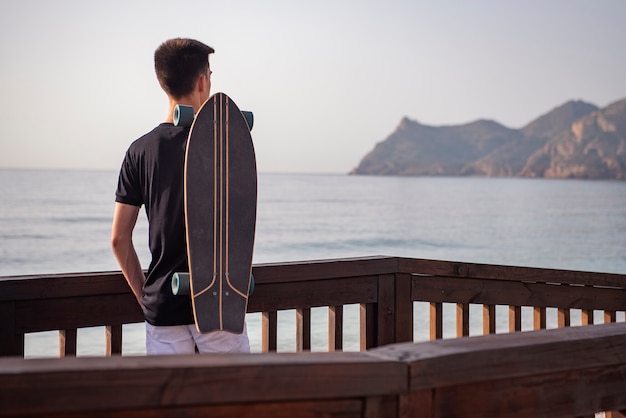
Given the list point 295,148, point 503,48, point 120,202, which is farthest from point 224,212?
point 503,48

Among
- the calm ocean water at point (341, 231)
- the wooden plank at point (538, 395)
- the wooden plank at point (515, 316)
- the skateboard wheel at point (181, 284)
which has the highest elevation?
the skateboard wheel at point (181, 284)

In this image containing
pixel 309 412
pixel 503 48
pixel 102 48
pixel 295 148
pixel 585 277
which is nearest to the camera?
pixel 309 412

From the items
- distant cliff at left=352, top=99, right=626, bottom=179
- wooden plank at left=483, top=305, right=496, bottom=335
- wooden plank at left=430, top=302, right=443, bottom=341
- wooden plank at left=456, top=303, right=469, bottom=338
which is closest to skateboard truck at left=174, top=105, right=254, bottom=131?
wooden plank at left=430, top=302, right=443, bottom=341

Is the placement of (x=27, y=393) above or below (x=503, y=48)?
below

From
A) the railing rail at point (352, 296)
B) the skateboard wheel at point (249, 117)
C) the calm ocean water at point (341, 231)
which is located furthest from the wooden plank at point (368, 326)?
the calm ocean water at point (341, 231)

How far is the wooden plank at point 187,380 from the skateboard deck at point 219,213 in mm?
954

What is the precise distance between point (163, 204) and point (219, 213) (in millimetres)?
155

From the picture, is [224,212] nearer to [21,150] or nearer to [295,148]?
[21,150]

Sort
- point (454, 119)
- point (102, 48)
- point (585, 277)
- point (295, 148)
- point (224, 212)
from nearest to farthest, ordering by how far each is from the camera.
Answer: point (224, 212), point (585, 277), point (102, 48), point (295, 148), point (454, 119)

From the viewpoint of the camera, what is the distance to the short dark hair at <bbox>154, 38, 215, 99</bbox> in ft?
7.39

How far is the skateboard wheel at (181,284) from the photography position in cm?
210

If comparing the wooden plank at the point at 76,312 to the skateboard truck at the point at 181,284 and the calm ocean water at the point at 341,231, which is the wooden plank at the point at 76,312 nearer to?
the skateboard truck at the point at 181,284

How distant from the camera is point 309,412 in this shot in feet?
3.94

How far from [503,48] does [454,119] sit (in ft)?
17.3
